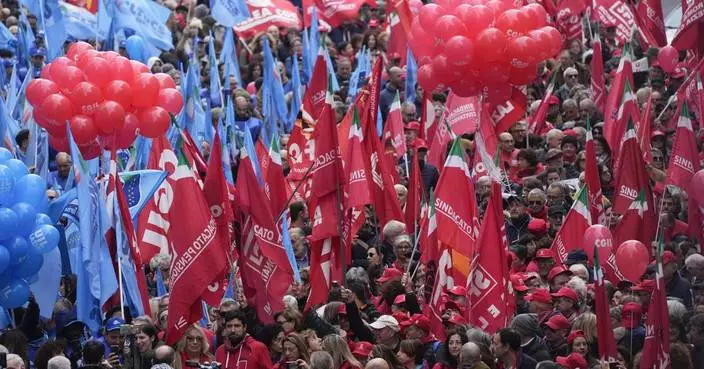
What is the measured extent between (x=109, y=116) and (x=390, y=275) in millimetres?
3516

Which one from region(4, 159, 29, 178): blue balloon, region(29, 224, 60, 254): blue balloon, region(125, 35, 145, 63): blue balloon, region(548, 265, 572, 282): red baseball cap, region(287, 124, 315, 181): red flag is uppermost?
region(4, 159, 29, 178): blue balloon

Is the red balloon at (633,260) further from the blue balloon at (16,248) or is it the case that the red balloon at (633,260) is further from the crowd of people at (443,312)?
the blue balloon at (16,248)

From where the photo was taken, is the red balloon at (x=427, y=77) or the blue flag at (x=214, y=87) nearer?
the red balloon at (x=427, y=77)

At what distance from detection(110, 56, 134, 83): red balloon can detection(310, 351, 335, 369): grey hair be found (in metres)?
5.41

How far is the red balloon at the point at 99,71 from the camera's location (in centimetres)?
1950

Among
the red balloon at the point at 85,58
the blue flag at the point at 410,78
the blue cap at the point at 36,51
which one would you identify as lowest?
the blue flag at the point at 410,78

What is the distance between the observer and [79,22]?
85.5ft

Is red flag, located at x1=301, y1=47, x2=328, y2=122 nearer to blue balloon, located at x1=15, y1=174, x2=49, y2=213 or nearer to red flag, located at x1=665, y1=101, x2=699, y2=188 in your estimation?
red flag, located at x1=665, y1=101, x2=699, y2=188

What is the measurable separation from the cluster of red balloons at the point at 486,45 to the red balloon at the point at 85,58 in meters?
3.75

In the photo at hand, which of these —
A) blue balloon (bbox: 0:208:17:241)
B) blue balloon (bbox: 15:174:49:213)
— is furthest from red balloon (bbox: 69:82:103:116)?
blue balloon (bbox: 0:208:17:241)

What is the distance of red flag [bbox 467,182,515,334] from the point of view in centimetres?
1661

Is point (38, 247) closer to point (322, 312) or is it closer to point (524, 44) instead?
point (322, 312)

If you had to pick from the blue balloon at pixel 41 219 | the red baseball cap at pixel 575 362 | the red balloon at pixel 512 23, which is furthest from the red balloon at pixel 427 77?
the red baseball cap at pixel 575 362

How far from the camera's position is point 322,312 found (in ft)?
54.6
